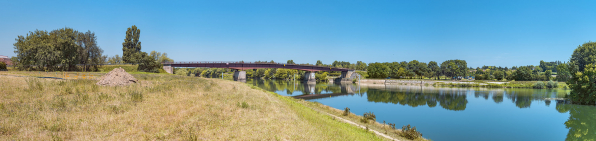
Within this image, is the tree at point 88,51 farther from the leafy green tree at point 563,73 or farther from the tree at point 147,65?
the leafy green tree at point 563,73

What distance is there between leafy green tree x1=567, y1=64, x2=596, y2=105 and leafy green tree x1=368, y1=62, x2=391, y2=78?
81.0 metres

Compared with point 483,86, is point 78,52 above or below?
above

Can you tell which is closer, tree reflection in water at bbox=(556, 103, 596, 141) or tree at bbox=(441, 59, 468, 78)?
tree reflection in water at bbox=(556, 103, 596, 141)

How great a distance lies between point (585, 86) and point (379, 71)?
86.0 meters

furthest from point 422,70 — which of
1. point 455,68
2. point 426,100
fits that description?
point 426,100

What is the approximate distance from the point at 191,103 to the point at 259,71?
152055 millimetres

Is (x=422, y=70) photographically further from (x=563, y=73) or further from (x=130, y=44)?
(x=130, y=44)

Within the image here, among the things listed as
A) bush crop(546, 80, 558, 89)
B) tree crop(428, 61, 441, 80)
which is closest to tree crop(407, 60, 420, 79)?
tree crop(428, 61, 441, 80)

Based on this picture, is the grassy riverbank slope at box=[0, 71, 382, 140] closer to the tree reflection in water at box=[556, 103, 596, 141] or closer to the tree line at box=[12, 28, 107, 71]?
the tree reflection in water at box=[556, 103, 596, 141]

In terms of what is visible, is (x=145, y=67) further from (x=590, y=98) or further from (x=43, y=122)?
(x=590, y=98)

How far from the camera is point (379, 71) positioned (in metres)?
127

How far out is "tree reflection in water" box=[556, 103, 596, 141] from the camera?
1051 inches

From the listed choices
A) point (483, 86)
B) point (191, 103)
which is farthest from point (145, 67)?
point (483, 86)

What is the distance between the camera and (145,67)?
242ft
